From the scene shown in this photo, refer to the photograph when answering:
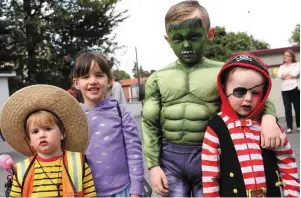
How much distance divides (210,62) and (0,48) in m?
25.2

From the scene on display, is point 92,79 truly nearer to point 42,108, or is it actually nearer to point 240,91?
point 42,108

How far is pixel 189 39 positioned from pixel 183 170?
2.34 feet

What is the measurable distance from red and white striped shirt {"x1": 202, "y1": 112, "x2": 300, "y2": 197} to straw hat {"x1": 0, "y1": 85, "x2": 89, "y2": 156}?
0.77m

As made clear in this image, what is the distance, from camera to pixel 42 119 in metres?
2.51

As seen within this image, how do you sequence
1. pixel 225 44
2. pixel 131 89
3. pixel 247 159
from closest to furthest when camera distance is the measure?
pixel 247 159 < pixel 225 44 < pixel 131 89

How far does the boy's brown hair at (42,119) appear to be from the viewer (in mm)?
2504

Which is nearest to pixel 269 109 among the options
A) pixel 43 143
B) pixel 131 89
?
pixel 43 143

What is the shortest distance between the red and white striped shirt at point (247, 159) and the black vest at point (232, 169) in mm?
20

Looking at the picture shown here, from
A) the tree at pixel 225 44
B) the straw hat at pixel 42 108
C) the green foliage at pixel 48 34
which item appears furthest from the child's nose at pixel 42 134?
the tree at pixel 225 44

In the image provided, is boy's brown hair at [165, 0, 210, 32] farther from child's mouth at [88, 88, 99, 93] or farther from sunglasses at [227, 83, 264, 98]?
child's mouth at [88, 88, 99, 93]

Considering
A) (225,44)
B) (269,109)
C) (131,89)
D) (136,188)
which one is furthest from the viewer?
(131,89)

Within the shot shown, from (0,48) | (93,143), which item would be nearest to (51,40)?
(0,48)

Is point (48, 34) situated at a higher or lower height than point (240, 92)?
higher

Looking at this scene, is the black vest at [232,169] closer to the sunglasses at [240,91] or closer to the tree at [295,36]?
the sunglasses at [240,91]
